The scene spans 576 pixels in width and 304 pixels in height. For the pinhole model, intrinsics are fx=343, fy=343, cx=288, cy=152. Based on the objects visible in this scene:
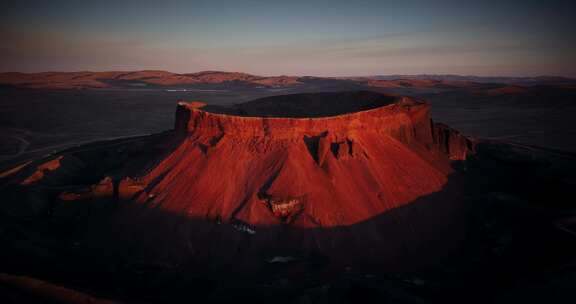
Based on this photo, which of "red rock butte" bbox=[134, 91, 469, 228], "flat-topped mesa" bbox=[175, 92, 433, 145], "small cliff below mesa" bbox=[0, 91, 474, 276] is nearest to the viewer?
"small cliff below mesa" bbox=[0, 91, 474, 276]

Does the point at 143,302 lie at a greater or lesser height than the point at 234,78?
lesser

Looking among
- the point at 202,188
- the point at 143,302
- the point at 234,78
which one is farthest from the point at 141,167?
the point at 234,78

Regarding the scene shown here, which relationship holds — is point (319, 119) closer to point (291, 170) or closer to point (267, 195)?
point (291, 170)

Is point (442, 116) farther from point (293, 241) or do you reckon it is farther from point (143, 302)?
point (143, 302)

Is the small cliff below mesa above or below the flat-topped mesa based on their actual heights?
below

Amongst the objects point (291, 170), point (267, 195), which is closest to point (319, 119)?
point (291, 170)
